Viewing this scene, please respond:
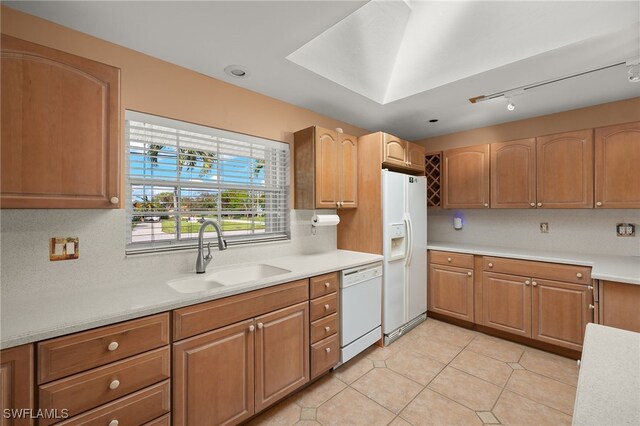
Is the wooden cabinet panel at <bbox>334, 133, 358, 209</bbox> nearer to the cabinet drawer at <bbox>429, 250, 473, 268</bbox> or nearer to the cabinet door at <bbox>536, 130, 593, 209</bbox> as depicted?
the cabinet drawer at <bbox>429, 250, 473, 268</bbox>

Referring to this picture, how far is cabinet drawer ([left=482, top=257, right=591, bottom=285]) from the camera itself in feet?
7.78

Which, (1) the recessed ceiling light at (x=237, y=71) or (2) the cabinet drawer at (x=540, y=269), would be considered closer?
(1) the recessed ceiling light at (x=237, y=71)

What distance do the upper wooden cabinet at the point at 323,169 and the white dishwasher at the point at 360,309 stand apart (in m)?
0.71

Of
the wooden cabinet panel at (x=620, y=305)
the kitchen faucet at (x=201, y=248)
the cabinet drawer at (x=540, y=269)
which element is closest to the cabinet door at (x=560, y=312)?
the cabinet drawer at (x=540, y=269)

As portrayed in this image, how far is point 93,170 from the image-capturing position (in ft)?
4.50

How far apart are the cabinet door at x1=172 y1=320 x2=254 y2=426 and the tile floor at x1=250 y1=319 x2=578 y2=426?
33 centimetres

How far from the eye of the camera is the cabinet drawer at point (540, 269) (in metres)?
2.37

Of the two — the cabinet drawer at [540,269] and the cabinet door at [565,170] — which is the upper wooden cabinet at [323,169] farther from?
the cabinet door at [565,170]

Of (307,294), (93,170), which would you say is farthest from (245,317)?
(93,170)

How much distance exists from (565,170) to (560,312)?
1356 millimetres

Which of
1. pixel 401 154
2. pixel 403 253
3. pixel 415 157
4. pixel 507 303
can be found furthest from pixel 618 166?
pixel 403 253

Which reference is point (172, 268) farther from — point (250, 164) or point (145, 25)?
point (145, 25)

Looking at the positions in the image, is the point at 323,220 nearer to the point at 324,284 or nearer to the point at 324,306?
the point at 324,284

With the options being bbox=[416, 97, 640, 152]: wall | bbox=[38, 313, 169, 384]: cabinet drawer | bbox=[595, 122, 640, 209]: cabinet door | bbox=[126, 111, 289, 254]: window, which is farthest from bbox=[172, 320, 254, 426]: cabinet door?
bbox=[416, 97, 640, 152]: wall
